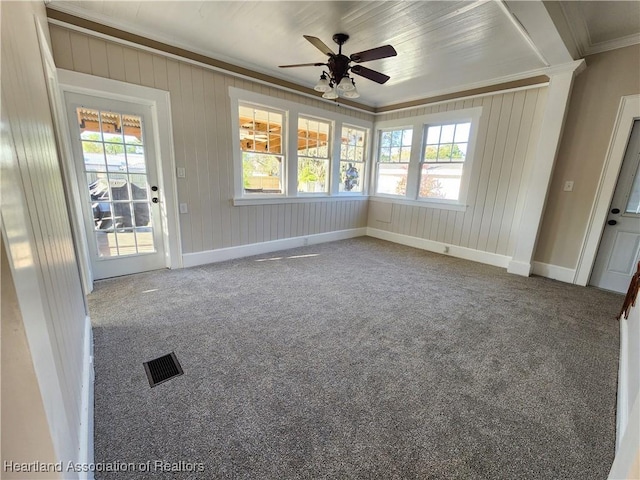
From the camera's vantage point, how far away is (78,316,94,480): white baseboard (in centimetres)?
110

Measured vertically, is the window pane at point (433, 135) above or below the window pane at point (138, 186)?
above

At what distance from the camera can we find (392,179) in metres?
5.51

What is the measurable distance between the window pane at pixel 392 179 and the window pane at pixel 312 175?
1273 millimetres

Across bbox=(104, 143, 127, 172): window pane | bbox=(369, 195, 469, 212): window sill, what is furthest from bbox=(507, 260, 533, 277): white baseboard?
bbox=(104, 143, 127, 172): window pane

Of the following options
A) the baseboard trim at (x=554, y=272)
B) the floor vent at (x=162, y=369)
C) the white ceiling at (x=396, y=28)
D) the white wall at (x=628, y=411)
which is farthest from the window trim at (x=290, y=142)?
the white wall at (x=628, y=411)

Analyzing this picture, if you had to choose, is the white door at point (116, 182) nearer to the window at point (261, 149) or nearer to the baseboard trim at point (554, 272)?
the window at point (261, 149)

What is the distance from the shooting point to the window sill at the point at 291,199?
403 centimetres

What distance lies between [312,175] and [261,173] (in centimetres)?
105

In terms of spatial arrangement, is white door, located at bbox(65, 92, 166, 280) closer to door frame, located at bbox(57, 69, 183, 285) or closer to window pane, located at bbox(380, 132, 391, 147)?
door frame, located at bbox(57, 69, 183, 285)

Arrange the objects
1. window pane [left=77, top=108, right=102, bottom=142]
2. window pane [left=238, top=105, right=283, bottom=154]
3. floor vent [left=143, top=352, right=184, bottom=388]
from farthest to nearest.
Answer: window pane [left=238, top=105, right=283, bottom=154]
window pane [left=77, top=108, right=102, bottom=142]
floor vent [left=143, top=352, right=184, bottom=388]

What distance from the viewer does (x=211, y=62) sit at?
3369 mm

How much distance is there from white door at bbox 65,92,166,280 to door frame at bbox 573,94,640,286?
17.4 ft

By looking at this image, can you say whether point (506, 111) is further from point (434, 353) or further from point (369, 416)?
point (369, 416)

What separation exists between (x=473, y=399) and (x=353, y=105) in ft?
15.8
